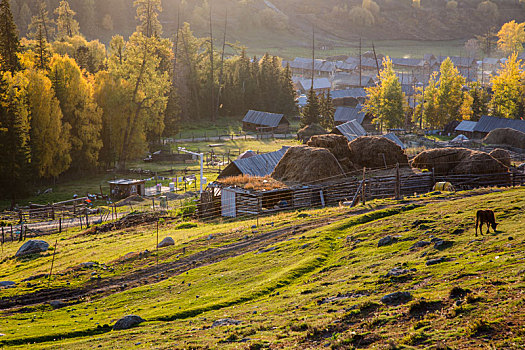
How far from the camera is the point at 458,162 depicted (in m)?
39.9

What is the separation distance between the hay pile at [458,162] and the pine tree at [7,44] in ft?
151

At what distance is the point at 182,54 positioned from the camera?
114500 millimetres

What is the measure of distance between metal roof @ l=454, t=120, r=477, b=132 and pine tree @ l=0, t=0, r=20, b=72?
64294 mm

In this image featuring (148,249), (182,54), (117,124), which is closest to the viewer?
(148,249)

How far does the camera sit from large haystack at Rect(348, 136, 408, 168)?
4442cm

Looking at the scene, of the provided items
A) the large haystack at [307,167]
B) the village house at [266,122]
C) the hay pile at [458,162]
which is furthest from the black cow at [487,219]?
the village house at [266,122]

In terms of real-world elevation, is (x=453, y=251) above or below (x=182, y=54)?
below

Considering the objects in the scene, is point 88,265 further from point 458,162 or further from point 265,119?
point 265,119

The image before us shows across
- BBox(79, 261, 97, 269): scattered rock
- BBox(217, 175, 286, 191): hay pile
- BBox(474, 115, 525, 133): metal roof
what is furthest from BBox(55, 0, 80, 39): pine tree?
BBox(79, 261, 97, 269): scattered rock

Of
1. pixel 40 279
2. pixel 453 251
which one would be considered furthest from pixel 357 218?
pixel 40 279

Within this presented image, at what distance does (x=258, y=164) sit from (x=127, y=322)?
1216 inches

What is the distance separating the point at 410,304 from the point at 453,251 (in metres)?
5.33

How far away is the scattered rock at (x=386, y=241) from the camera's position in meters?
22.0

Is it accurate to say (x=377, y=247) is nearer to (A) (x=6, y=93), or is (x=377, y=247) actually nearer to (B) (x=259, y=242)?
(B) (x=259, y=242)
